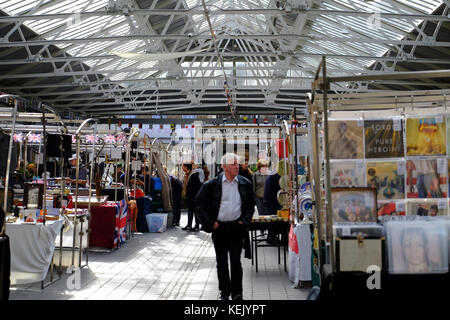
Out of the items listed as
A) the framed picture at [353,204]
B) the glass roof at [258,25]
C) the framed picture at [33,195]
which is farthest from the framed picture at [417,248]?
the glass roof at [258,25]

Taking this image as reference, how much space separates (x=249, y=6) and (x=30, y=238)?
517 inches

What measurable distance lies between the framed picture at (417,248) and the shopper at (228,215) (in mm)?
1358

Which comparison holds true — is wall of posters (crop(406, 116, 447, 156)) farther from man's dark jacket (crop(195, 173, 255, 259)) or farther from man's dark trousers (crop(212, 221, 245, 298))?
man's dark trousers (crop(212, 221, 245, 298))

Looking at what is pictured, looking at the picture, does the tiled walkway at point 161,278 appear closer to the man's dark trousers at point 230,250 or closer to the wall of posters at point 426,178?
the man's dark trousers at point 230,250

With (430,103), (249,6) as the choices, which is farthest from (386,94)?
(249,6)

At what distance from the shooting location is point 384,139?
3.92 metres

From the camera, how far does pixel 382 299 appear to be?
11.2 ft

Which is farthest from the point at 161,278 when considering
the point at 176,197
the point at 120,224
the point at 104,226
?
the point at 176,197

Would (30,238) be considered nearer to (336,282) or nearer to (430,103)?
(336,282)

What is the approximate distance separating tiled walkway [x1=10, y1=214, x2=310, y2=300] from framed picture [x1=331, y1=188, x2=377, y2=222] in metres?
1.48

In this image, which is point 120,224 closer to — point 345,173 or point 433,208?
point 345,173

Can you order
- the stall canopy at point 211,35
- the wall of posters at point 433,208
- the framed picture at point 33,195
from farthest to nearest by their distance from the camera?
the stall canopy at point 211,35 → the framed picture at point 33,195 → the wall of posters at point 433,208

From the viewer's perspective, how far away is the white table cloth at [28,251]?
5.19 metres

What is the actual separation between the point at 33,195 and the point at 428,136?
4.52m
